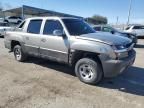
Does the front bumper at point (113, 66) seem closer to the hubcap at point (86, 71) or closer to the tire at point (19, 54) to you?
the hubcap at point (86, 71)

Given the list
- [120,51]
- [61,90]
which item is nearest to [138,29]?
[120,51]

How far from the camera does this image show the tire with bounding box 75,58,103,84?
16.9ft

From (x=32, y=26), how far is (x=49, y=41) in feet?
4.31

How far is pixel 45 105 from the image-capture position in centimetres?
409

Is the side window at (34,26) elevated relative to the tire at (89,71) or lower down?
elevated

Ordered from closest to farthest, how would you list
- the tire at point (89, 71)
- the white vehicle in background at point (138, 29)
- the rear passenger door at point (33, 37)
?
1. the tire at point (89, 71)
2. the rear passenger door at point (33, 37)
3. the white vehicle in background at point (138, 29)

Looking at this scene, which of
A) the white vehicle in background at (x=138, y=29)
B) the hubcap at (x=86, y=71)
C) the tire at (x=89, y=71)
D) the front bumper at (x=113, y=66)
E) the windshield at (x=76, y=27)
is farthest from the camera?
the white vehicle in background at (x=138, y=29)

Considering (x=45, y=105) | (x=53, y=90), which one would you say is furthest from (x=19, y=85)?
(x=45, y=105)

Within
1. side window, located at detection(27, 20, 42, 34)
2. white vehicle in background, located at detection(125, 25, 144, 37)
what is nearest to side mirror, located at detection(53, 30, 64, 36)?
side window, located at detection(27, 20, 42, 34)

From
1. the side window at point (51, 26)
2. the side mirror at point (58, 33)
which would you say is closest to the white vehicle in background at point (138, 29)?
the side window at point (51, 26)

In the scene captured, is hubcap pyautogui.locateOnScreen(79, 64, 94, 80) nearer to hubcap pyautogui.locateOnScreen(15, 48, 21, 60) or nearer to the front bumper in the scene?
the front bumper

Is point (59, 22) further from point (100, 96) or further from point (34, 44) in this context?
point (100, 96)

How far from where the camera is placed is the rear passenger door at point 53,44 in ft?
19.0

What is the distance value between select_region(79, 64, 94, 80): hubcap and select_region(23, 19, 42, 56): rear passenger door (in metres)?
1.99
